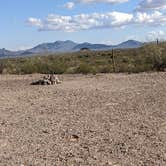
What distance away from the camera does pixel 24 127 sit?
13.2 meters

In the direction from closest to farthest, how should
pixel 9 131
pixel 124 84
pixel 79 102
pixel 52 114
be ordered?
pixel 9 131 → pixel 52 114 → pixel 79 102 → pixel 124 84

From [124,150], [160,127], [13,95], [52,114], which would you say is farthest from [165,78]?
[124,150]

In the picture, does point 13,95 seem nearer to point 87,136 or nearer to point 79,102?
point 79,102

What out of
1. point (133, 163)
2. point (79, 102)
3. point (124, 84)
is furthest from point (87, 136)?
point (124, 84)

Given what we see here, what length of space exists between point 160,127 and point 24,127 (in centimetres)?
338

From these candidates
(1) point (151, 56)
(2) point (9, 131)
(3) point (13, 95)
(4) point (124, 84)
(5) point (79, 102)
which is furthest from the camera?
(1) point (151, 56)

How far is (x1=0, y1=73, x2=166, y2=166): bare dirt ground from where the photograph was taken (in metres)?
10.0

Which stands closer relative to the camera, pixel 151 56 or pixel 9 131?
pixel 9 131

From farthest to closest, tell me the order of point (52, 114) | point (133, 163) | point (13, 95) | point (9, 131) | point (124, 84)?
point (124, 84) < point (13, 95) < point (52, 114) < point (9, 131) < point (133, 163)

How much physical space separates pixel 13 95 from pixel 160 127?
9111 mm

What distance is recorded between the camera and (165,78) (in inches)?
946

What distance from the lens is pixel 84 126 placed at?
12992 millimetres

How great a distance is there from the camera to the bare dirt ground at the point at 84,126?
1002cm

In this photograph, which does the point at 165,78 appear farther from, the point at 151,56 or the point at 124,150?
the point at 124,150
